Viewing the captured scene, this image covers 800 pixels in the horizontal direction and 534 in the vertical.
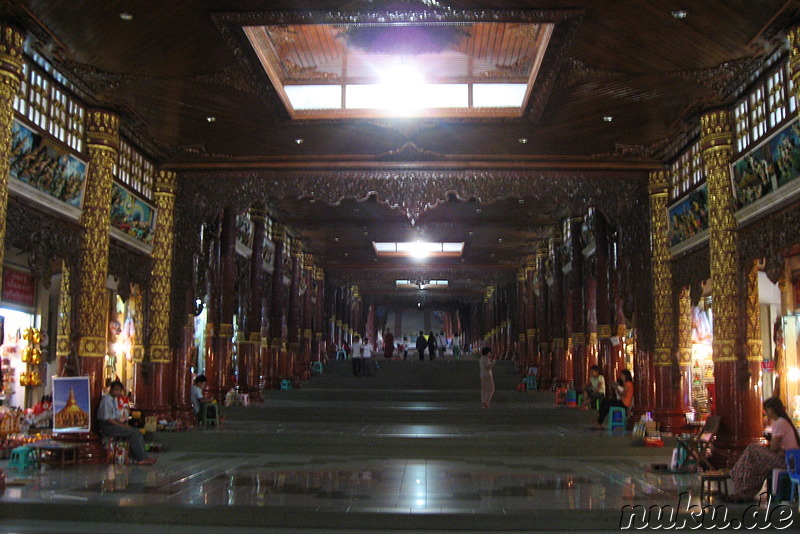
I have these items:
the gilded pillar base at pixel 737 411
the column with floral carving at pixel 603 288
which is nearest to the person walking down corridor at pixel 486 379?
the column with floral carving at pixel 603 288

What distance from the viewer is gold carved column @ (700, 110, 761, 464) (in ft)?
34.1

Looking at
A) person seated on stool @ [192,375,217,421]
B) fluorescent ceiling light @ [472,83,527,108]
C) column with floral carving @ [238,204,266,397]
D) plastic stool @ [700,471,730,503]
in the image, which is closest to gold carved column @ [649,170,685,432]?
fluorescent ceiling light @ [472,83,527,108]

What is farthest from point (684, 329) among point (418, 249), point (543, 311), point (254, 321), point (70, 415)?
point (418, 249)

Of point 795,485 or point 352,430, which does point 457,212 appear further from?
point 795,485

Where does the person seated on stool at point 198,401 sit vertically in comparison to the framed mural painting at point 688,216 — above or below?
below

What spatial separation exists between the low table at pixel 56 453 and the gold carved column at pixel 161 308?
2.80 metres

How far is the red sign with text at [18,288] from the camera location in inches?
571

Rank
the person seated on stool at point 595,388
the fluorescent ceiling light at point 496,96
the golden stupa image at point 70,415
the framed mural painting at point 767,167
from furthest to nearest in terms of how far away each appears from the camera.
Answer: the person seated on stool at point 595,388 → the fluorescent ceiling light at point 496,96 → the golden stupa image at point 70,415 → the framed mural painting at point 767,167

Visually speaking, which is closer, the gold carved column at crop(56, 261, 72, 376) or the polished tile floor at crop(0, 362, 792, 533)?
the polished tile floor at crop(0, 362, 792, 533)

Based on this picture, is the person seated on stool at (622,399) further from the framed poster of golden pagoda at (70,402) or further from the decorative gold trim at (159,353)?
the framed poster of golden pagoda at (70,402)

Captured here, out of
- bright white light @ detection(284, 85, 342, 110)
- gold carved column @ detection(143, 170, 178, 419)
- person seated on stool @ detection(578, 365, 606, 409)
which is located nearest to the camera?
bright white light @ detection(284, 85, 342, 110)

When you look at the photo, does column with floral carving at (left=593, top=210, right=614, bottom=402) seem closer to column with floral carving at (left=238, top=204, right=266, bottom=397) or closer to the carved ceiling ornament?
the carved ceiling ornament

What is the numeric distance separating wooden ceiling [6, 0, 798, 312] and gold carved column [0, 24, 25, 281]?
0.29m

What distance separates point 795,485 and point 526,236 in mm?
15490
